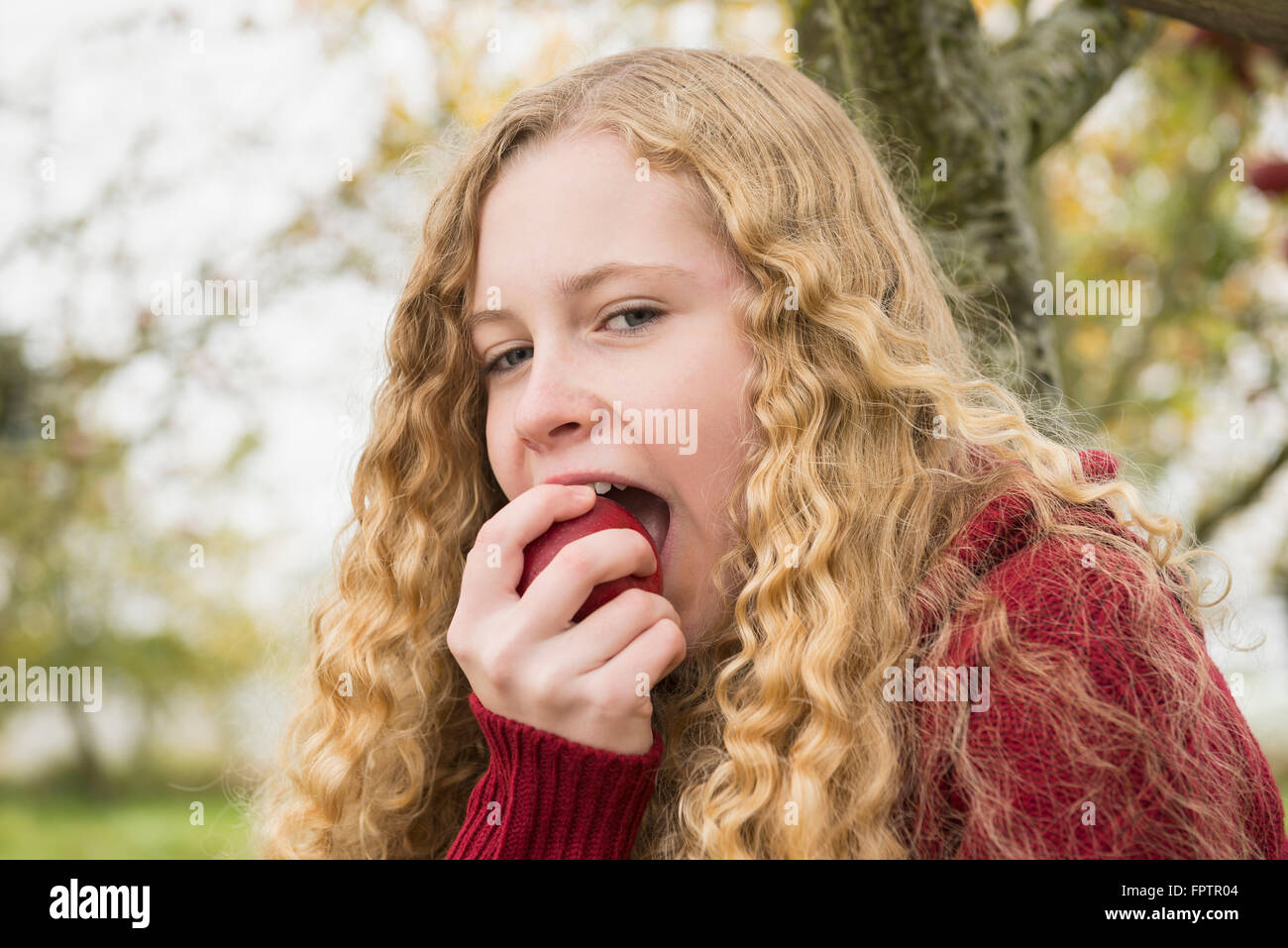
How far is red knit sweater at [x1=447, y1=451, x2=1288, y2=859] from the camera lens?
158cm

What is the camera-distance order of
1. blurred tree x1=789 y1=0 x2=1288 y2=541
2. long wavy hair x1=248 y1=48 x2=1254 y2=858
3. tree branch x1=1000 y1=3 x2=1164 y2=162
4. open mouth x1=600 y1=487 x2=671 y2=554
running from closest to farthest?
long wavy hair x1=248 y1=48 x2=1254 y2=858 → open mouth x1=600 y1=487 x2=671 y2=554 → blurred tree x1=789 y1=0 x2=1288 y2=541 → tree branch x1=1000 y1=3 x2=1164 y2=162

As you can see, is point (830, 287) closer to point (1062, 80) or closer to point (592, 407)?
point (592, 407)

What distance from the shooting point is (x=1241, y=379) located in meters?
6.10

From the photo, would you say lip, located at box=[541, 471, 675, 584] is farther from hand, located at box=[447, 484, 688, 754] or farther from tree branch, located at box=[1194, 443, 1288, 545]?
tree branch, located at box=[1194, 443, 1288, 545]

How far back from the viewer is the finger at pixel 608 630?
1854 mm

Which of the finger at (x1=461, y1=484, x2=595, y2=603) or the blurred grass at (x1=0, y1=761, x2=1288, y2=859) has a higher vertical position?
the finger at (x1=461, y1=484, x2=595, y2=603)

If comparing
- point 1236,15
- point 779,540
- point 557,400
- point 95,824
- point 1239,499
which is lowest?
point 95,824

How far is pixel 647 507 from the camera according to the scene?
216 cm

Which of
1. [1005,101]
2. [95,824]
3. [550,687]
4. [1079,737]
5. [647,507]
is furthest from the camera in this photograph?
[95,824]

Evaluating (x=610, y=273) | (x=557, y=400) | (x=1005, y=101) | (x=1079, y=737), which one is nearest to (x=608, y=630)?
(x=557, y=400)

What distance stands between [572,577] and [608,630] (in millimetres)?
112

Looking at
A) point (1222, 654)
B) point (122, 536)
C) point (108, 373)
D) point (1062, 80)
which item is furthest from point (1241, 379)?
point (122, 536)

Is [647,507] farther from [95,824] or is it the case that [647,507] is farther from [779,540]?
[95,824]

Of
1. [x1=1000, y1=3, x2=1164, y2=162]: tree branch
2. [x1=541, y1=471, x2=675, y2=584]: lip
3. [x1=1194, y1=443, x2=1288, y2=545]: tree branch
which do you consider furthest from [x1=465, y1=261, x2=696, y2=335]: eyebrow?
[x1=1194, y1=443, x2=1288, y2=545]: tree branch
